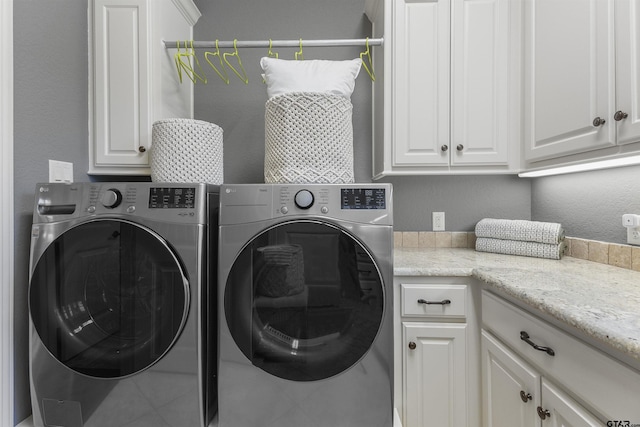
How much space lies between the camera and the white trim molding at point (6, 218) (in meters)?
1.11

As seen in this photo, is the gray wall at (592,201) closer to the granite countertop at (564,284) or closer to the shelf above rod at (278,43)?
the granite countertop at (564,284)

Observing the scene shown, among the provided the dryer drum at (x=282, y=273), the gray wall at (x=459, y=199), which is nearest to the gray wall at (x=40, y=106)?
the dryer drum at (x=282, y=273)

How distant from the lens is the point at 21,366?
118cm

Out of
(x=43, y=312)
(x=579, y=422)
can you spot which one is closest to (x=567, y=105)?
(x=579, y=422)

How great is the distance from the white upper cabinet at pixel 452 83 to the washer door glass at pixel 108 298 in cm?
128

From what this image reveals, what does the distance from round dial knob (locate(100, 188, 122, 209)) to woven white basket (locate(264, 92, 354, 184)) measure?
1.93ft

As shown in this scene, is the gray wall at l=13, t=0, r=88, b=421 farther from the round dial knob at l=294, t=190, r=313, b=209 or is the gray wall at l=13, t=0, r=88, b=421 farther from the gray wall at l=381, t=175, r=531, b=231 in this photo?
the gray wall at l=381, t=175, r=531, b=231

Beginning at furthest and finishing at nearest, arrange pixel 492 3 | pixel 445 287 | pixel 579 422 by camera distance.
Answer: pixel 492 3, pixel 445 287, pixel 579 422

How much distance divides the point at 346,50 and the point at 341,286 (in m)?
1.60

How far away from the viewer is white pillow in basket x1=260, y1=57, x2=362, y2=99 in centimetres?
146

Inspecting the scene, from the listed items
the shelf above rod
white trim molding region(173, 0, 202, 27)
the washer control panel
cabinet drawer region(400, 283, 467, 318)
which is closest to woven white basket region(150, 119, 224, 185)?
the washer control panel

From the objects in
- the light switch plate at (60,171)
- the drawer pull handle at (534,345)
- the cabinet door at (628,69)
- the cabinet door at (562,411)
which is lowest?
the cabinet door at (562,411)

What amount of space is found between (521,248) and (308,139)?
1.25 meters

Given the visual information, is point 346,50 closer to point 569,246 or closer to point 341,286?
point 341,286
